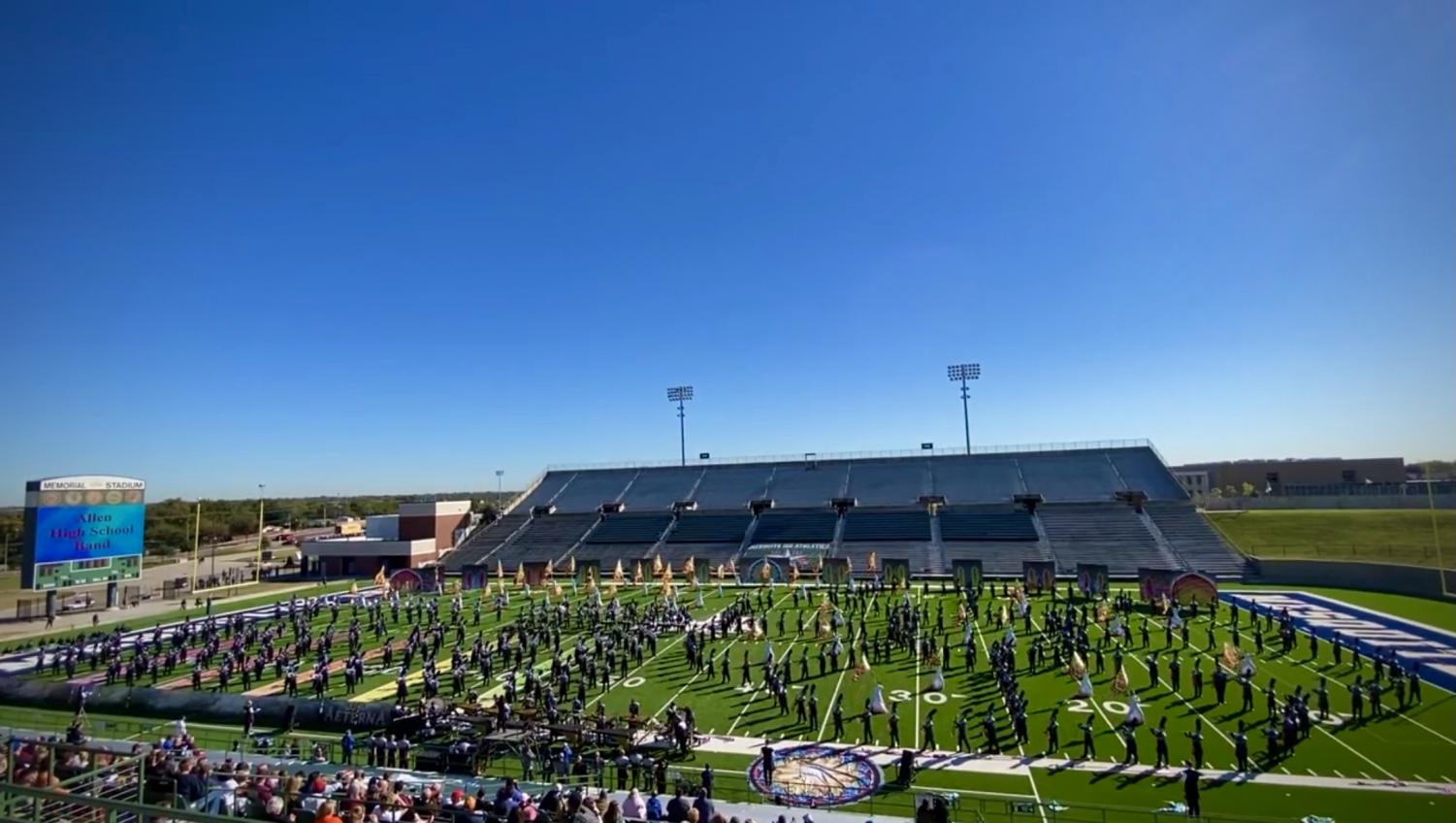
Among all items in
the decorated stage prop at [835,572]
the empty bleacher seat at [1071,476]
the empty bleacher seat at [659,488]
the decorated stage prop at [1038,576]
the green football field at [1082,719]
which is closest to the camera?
the green football field at [1082,719]

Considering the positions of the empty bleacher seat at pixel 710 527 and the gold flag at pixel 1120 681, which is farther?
the empty bleacher seat at pixel 710 527

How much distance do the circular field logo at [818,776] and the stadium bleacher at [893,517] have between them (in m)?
29.8

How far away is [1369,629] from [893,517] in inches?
1109

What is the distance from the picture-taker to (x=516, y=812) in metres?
8.59

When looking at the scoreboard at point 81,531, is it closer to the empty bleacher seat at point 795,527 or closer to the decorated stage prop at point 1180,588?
the empty bleacher seat at point 795,527

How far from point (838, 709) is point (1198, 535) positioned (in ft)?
124

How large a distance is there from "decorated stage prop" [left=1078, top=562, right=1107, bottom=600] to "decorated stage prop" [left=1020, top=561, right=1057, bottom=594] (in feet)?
6.13

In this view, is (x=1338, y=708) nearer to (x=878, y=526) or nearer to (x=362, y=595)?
(x=878, y=526)

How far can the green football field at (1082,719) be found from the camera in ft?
44.3

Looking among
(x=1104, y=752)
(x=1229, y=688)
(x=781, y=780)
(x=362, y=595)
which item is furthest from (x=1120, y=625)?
(x=362, y=595)

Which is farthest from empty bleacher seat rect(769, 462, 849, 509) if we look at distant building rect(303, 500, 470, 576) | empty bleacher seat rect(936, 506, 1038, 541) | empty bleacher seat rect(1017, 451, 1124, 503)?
distant building rect(303, 500, 470, 576)

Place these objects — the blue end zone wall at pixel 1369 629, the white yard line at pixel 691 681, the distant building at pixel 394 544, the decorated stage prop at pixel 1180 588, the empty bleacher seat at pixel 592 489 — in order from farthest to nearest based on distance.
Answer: the empty bleacher seat at pixel 592 489, the distant building at pixel 394 544, the decorated stage prop at pixel 1180 588, the blue end zone wall at pixel 1369 629, the white yard line at pixel 691 681

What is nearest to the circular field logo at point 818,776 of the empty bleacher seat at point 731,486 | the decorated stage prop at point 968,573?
the decorated stage prop at point 968,573

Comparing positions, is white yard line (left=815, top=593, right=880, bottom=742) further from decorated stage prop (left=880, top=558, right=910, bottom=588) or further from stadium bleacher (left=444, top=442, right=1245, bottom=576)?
stadium bleacher (left=444, top=442, right=1245, bottom=576)
